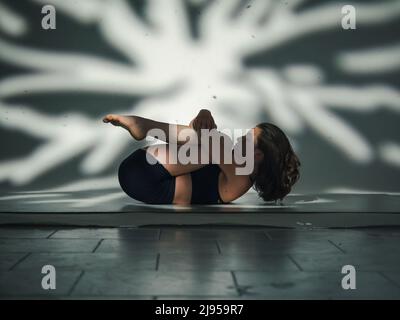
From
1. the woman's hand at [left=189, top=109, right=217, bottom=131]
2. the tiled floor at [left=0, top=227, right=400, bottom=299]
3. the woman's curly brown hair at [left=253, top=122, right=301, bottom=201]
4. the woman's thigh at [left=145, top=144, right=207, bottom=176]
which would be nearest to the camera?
the tiled floor at [left=0, top=227, right=400, bottom=299]

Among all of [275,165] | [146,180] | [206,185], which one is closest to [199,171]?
[206,185]

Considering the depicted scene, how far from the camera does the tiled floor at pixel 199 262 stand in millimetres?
1307

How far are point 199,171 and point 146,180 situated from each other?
242 mm

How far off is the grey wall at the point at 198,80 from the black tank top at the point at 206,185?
0.92 meters

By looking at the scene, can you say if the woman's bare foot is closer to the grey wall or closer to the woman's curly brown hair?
the woman's curly brown hair

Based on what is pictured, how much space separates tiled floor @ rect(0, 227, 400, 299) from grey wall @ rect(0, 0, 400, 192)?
1202mm

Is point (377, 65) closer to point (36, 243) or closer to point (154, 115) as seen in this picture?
point (154, 115)

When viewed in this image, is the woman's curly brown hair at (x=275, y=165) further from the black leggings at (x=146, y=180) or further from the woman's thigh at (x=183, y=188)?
the black leggings at (x=146, y=180)

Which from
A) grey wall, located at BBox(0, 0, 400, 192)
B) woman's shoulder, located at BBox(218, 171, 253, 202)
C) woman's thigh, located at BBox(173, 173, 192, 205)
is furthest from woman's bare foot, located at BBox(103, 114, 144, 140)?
grey wall, located at BBox(0, 0, 400, 192)

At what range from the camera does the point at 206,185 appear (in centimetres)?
257

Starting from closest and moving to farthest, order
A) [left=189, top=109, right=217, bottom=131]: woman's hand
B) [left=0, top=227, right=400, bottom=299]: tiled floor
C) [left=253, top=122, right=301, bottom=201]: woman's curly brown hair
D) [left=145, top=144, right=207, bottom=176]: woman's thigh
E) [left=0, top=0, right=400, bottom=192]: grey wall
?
[left=0, top=227, right=400, bottom=299]: tiled floor
[left=145, top=144, right=207, bottom=176]: woman's thigh
[left=253, top=122, right=301, bottom=201]: woman's curly brown hair
[left=189, top=109, right=217, bottom=131]: woman's hand
[left=0, top=0, right=400, bottom=192]: grey wall

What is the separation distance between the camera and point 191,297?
1.26 m

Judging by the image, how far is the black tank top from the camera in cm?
256

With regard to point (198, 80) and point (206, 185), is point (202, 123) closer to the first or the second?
point (206, 185)
